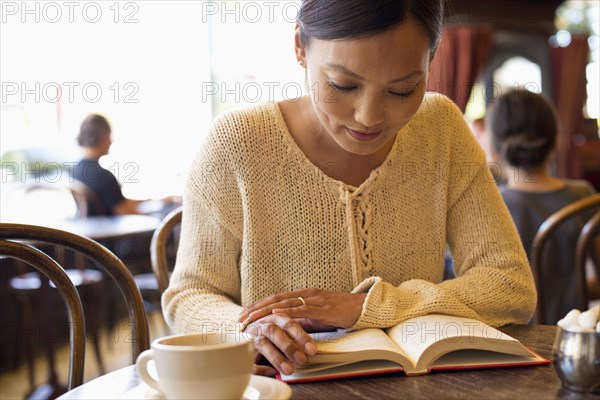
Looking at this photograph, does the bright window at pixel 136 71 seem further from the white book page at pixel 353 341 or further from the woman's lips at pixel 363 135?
the white book page at pixel 353 341

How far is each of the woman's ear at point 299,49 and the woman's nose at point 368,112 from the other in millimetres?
175

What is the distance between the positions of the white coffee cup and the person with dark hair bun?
178 centimetres

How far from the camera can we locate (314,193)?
4.39ft

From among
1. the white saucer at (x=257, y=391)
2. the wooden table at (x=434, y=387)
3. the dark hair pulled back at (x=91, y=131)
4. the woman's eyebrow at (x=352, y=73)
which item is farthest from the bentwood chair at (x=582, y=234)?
the dark hair pulled back at (x=91, y=131)

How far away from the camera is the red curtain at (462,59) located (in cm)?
563

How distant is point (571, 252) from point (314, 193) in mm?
1344

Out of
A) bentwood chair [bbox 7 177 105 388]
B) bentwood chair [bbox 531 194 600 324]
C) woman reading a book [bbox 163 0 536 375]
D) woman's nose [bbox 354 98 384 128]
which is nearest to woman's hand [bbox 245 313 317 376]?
woman reading a book [bbox 163 0 536 375]

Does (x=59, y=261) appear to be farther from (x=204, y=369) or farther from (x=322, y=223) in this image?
(x=204, y=369)

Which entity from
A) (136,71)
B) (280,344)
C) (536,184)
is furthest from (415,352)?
(136,71)

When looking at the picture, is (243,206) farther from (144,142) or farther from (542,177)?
(144,142)

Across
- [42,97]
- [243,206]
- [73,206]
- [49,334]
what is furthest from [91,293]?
[243,206]

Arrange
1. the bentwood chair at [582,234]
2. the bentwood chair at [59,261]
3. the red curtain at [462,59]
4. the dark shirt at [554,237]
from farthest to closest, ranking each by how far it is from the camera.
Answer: the red curtain at [462,59], the bentwood chair at [59,261], the dark shirt at [554,237], the bentwood chair at [582,234]

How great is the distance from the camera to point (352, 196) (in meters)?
1.33

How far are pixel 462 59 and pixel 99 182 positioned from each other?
2990mm
